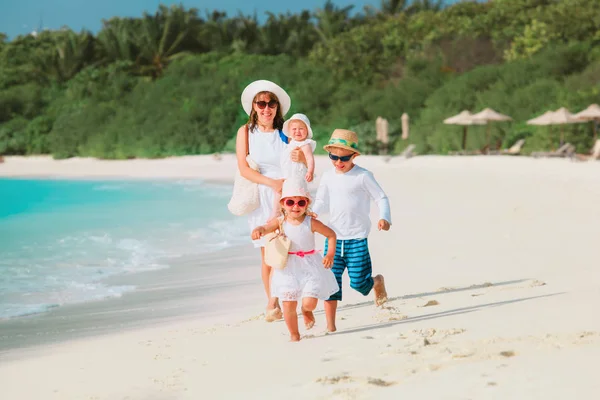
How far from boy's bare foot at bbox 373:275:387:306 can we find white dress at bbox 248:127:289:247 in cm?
76

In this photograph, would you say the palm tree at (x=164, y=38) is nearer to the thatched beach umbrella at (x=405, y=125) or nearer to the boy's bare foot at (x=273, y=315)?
the thatched beach umbrella at (x=405, y=125)

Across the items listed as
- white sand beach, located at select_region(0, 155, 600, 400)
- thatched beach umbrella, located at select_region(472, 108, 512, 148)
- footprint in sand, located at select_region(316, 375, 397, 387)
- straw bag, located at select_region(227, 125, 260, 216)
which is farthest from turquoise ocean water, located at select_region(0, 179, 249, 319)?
thatched beach umbrella, located at select_region(472, 108, 512, 148)

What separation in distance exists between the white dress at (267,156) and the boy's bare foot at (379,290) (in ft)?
2.50

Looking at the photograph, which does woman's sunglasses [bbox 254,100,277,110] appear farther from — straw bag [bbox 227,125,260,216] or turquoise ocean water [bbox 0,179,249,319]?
turquoise ocean water [bbox 0,179,249,319]

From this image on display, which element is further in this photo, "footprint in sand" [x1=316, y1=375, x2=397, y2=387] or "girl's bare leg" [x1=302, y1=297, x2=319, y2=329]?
"girl's bare leg" [x1=302, y1=297, x2=319, y2=329]

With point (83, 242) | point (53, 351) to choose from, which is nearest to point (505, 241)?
point (53, 351)

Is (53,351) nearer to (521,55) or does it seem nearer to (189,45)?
(521,55)

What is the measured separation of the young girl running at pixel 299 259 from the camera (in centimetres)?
457

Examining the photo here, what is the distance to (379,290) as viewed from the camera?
5461 mm

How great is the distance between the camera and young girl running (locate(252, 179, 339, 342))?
4574 mm

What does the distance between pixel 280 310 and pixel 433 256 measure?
2795mm

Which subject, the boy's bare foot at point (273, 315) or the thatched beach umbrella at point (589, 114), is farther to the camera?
the thatched beach umbrella at point (589, 114)

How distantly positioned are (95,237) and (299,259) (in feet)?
27.4

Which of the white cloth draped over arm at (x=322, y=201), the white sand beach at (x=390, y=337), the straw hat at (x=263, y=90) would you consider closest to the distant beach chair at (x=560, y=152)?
the white sand beach at (x=390, y=337)
